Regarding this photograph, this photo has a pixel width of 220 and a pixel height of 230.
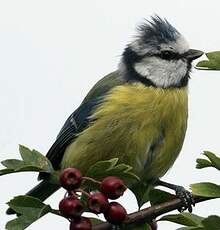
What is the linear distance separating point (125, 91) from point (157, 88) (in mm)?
246

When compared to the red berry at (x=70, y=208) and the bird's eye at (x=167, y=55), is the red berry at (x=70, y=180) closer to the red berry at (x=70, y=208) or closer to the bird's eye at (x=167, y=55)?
the red berry at (x=70, y=208)

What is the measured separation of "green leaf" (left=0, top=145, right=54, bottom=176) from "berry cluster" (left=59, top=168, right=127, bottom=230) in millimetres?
94

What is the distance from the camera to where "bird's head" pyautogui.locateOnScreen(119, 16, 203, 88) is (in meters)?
4.61

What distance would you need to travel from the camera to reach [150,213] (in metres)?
2.58

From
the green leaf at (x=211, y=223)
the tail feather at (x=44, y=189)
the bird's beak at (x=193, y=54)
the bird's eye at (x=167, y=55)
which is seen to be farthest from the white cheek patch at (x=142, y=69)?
the green leaf at (x=211, y=223)

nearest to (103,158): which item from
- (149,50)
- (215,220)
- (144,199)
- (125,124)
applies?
(125,124)

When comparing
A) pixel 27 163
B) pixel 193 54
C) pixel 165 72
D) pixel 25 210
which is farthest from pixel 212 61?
pixel 165 72

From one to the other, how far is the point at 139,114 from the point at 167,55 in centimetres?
63

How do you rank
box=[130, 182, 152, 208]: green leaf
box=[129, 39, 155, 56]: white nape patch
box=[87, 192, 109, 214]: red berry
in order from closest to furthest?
1. box=[87, 192, 109, 214]: red berry
2. box=[130, 182, 152, 208]: green leaf
3. box=[129, 39, 155, 56]: white nape patch

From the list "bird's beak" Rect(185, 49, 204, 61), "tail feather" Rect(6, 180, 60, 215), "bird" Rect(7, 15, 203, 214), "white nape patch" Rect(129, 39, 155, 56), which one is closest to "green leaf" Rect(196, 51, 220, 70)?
"bird" Rect(7, 15, 203, 214)

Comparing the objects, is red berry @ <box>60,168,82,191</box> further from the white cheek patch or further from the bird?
the white cheek patch

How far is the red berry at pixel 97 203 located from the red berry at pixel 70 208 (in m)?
0.04

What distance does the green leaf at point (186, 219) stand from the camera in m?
2.34

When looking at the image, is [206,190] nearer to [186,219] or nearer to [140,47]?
[186,219]
